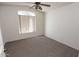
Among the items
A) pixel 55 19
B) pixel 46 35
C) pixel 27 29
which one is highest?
pixel 55 19

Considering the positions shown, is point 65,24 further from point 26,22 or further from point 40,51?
point 26,22

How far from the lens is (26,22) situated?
5453 millimetres

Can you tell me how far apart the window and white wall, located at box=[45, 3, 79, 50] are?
4.15 feet

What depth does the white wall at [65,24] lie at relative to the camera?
3326 mm

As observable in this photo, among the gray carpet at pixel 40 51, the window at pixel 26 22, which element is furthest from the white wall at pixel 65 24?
the window at pixel 26 22

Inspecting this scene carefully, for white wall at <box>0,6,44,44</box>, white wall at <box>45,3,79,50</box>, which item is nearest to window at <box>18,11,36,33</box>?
white wall at <box>0,6,44,44</box>

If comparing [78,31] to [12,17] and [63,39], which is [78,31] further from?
[12,17]

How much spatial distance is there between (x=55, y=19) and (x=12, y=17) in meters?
2.55

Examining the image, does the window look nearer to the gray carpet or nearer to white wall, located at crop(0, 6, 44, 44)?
white wall, located at crop(0, 6, 44, 44)

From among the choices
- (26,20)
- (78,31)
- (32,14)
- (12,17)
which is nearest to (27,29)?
(26,20)

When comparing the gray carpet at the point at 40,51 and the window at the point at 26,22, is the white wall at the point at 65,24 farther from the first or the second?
the window at the point at 26,22

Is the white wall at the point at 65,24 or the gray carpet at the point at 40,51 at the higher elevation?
the white wall at the point at 65,24

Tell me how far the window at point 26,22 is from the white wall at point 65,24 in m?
1.27

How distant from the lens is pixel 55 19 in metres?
4.63
